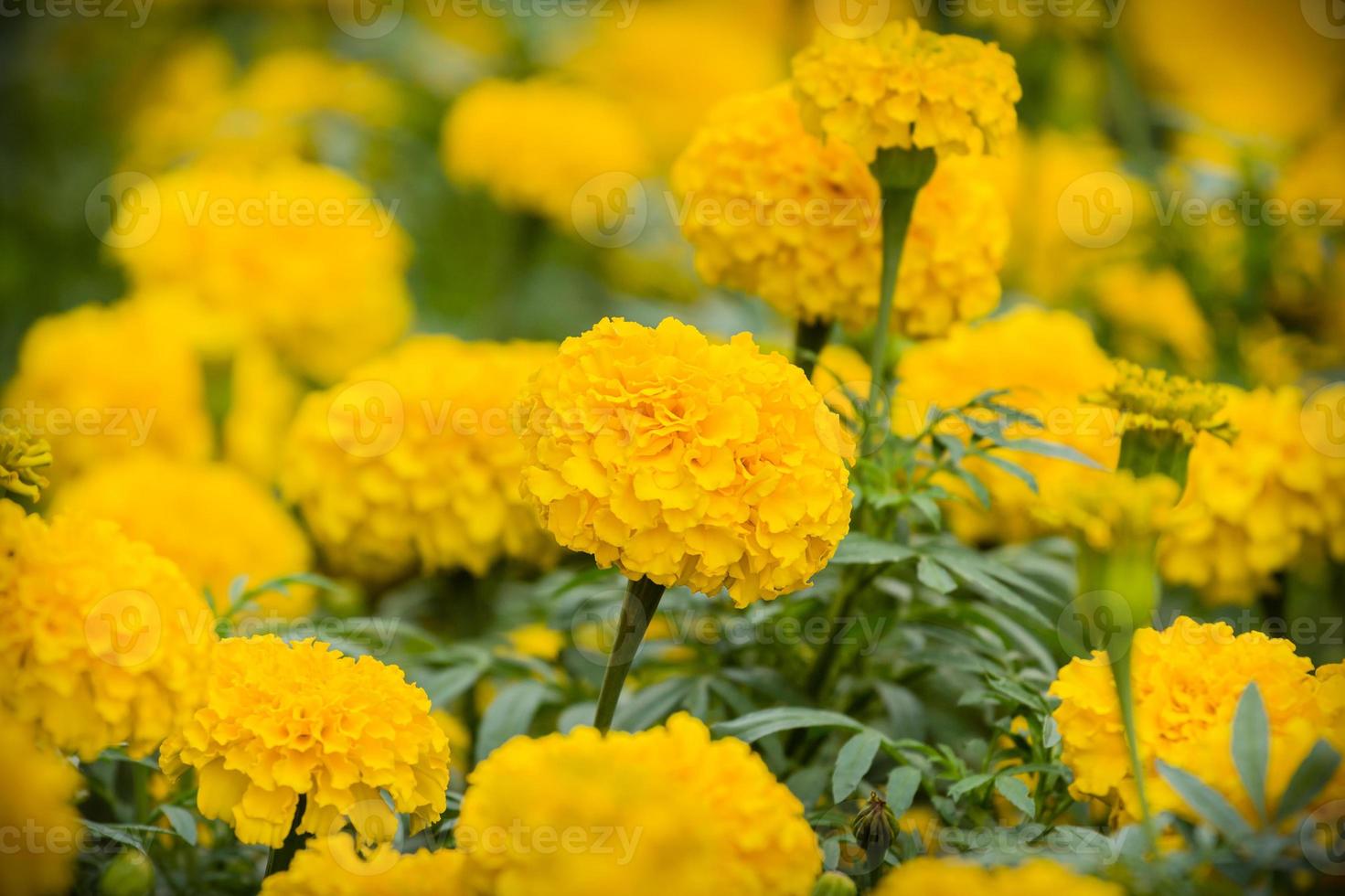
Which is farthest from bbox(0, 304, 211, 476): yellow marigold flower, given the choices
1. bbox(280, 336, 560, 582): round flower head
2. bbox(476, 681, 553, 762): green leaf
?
bbox(476, 681, 553, 762): green leaf

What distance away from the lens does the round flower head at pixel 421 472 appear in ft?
5.03

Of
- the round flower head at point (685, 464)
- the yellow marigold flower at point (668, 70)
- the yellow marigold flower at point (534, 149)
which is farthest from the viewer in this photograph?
the yellow marigold flower at point (668, 70)

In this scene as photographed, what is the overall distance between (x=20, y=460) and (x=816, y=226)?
0.73 meters

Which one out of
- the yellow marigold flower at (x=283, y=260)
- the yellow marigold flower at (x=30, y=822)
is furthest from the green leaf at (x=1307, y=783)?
the yellow marigold flower at (x=283, y=260)

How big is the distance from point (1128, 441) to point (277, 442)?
1406mm

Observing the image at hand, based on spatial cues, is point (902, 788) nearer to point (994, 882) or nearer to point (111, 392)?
point (994, 882)

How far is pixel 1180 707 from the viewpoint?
101cm

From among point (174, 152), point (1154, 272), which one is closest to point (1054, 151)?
point (1154, 272)

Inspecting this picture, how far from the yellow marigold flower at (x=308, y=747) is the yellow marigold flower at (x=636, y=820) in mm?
122

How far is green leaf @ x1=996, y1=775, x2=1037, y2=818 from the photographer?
1017 mm

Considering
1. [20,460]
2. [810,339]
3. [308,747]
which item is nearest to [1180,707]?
[810,339]

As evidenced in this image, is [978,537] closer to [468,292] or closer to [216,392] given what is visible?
[216,392]

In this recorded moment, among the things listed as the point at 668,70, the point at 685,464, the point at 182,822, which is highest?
the point at 668,70

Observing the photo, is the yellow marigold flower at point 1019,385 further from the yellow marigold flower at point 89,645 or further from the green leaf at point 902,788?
the yellow marigold flower at point 89,645
